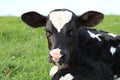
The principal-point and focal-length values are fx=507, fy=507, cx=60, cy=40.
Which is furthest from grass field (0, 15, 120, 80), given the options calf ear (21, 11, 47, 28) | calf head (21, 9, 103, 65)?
calf head (21, 9, 103, 65)

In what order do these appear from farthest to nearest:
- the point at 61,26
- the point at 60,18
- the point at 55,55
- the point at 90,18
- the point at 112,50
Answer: the point at 112,50, the point at 90,18, the point at 60,18, the point at 61,26, the point at 55,55

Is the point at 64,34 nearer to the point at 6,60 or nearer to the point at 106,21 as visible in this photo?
the point at 6,60

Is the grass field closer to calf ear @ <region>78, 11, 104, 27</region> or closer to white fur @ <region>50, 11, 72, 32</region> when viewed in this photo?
calf ear @ <region>78, 11, 104, 27</region>

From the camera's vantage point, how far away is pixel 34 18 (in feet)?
25.7

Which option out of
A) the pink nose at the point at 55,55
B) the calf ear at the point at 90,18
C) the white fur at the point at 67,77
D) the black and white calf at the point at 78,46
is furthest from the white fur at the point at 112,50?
the pink nose at the point at 55,55

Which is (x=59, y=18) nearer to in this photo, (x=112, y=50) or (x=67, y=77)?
(x=67, y=77)

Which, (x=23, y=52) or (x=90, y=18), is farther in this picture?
(x=23, y=52)

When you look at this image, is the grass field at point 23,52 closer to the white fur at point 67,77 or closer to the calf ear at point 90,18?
the white fur at point 67,77

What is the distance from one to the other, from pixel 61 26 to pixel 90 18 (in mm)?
655

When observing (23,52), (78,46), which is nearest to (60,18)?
(78,46)

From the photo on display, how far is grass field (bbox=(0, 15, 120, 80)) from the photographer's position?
9166 mm

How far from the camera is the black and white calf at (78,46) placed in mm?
7219

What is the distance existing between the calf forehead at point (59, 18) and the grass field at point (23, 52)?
5.54ft

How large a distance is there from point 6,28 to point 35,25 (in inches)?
256
